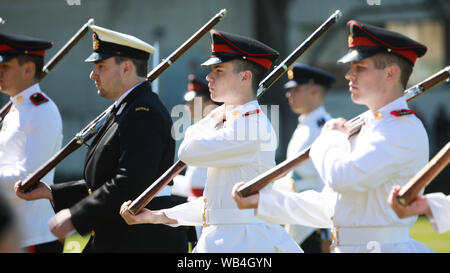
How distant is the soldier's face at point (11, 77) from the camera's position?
6.25 meters

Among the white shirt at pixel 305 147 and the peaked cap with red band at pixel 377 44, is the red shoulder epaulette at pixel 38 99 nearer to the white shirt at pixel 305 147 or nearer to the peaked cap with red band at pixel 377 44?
the white shirt at pixel 305 147

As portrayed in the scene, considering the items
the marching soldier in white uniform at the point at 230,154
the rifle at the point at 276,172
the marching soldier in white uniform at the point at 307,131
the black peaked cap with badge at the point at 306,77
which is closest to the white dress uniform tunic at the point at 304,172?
the marching soldier in white uniform at the point at 307,131

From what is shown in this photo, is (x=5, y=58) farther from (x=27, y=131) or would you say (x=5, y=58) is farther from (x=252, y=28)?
(x=252, y=28)

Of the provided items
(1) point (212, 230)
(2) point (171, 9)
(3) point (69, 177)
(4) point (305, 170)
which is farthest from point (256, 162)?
(2) point (171, 9)

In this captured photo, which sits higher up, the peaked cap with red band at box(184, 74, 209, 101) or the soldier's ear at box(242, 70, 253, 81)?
the soldier's ear at box(242, 70, 253, 81)

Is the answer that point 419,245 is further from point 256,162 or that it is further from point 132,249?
point 132,249

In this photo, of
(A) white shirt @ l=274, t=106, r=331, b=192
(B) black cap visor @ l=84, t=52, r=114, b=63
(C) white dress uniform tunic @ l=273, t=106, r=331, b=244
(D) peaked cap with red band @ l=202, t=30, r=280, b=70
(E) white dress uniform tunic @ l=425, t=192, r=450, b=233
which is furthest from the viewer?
(A) white shirt @ l=274, t=106, r=331, b=192

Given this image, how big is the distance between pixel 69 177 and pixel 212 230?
1405 cm

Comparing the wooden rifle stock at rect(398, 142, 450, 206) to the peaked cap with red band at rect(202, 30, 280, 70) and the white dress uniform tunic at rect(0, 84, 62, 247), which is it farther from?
the white dress uniform tunic at rect(0, 84, 62, 247)

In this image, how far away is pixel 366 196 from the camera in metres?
3.70

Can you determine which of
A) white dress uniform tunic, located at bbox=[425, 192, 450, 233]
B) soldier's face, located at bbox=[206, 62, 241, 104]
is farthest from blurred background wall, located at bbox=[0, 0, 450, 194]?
white dress uniform tunic, located at bbox=[425, 192, 450, 233]

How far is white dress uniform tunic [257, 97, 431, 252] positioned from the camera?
11.7ft

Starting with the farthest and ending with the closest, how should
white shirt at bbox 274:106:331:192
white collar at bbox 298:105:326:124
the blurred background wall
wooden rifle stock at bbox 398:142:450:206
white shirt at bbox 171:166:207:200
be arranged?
the blurred background wall → white collar at bbox 298:105:326:124 → white shirt at bbox 274:106:331:192 → white shirt at bbox 171:166:207:200 → wooden rifle stock at bbox 398:142:450:206

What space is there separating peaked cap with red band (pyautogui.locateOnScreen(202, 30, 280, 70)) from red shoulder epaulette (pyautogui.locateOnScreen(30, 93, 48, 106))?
206cm
